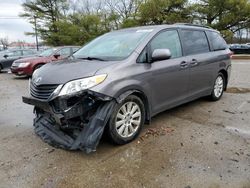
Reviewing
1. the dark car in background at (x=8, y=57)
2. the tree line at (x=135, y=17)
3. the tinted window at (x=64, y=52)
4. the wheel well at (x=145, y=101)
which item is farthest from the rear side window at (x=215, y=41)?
the tree line at (x=135, y=17)

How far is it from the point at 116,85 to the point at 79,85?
0.48 metres

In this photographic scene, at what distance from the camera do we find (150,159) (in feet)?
10.6

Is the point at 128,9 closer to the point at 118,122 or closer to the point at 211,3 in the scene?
the point at 211,3

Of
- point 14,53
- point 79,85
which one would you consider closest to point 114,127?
point 79,85

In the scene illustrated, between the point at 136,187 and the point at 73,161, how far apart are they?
0.94 m

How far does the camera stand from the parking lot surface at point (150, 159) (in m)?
2.80

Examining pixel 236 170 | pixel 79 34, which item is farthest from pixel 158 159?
pixel 79 34

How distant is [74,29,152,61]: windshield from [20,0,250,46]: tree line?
22735mm

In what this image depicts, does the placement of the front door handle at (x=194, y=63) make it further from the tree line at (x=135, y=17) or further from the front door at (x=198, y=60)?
the tree line at (x=135, y=17)

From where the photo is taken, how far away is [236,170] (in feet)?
9.73

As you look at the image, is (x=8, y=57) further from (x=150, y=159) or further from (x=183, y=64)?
(x=150, y=159)

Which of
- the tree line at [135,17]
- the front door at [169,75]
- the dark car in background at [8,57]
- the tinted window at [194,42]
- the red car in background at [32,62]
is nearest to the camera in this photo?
the front door at [169,75]

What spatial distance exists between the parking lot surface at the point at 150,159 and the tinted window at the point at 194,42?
4.16ft

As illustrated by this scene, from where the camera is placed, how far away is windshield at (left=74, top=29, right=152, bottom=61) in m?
3.90
